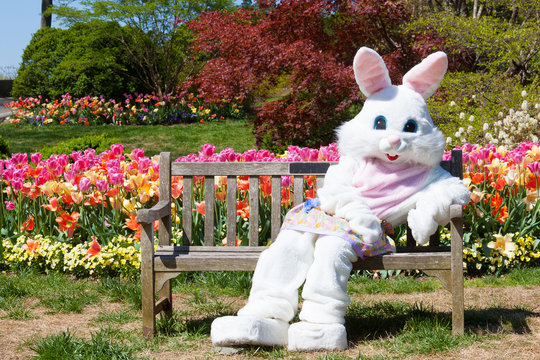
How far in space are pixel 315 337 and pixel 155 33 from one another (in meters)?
13.0

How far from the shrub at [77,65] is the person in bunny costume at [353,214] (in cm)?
1191

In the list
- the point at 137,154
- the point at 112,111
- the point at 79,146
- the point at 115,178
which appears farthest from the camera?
the point at 112,111

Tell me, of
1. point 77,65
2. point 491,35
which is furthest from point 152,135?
point 491,35

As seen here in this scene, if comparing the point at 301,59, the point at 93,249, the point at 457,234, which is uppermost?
the point at 301,59

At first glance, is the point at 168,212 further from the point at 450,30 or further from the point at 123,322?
the point at 450,30

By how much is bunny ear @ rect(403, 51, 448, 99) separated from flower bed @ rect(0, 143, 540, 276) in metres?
1.06

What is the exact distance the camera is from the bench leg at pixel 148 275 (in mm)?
2891

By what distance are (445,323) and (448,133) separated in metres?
5.03

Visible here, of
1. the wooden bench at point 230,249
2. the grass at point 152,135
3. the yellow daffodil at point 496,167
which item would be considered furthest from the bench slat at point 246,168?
the grass at point 152,135

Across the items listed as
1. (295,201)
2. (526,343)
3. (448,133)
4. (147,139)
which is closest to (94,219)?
(295,201)

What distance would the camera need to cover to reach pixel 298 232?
9.57ft

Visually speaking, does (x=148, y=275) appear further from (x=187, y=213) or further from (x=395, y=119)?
(x=395, y=119)

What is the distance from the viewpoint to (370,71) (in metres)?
3.09

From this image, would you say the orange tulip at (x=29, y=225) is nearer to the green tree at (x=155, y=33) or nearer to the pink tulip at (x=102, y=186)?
the pink tulip at (x=102, y=186)
